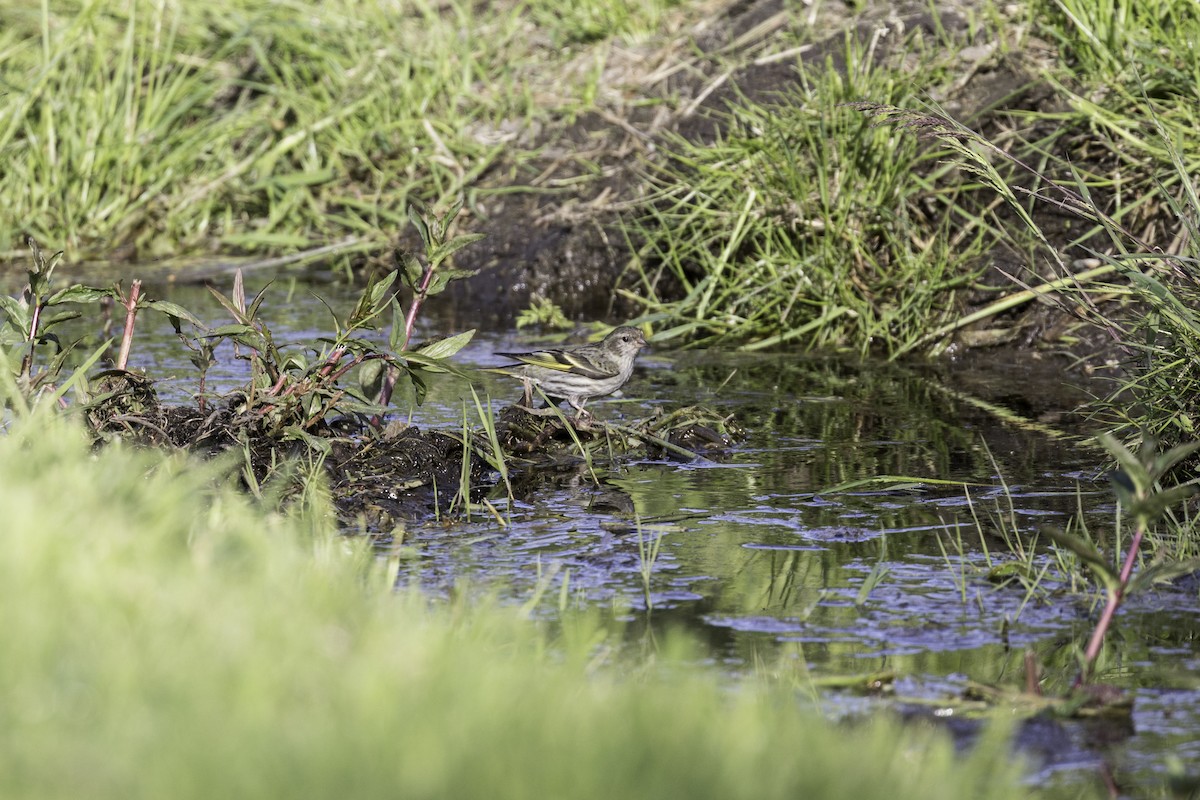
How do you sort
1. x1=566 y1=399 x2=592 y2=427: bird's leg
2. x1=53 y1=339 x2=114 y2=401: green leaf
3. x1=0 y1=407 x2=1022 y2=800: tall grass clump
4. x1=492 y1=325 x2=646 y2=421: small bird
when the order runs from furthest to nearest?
x1=492 y1=325 x2=646 y2=421: small bird
x1=566 y1=399 x2=592 y2=427: bird's leg
x1=53 y1=339 x2=114 y2=401: green leaf
x1=0 y1=407 x2=1022 y2=800: tall grass clump

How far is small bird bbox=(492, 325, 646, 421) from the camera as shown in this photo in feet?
20.7

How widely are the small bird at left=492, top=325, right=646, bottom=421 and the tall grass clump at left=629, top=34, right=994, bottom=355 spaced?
0.61 m

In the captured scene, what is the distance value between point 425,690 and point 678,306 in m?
5.61

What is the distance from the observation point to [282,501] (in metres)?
4.72

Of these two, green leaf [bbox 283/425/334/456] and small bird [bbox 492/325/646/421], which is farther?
small bird [bbox 492/325/646/421]

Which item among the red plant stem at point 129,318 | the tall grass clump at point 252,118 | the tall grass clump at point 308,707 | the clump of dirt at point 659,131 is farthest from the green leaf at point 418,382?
the tall grass clump at point 252,118

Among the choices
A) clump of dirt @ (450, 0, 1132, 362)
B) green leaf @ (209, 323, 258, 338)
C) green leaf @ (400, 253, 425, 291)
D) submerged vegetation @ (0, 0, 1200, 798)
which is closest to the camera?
submerged vegetation @ (0, 0, 1200, 798)

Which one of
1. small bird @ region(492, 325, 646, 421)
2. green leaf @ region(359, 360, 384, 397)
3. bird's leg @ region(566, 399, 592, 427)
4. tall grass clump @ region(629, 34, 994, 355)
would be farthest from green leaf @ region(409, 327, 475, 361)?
tall grass clump @ region(629, 34, 994, 355)

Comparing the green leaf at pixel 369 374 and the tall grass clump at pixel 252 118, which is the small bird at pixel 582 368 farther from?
the tall grass clump at pixel 252 118

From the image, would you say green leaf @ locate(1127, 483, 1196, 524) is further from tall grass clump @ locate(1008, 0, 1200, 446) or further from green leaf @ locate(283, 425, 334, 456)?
tall grass clump @ locate(1008, 0, 1200, 446)

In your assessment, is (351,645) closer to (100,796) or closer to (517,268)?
(100,796)

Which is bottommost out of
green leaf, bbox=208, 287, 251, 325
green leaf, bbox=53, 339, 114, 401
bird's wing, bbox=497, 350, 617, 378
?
bird's wing, bbox=497, 350, 617, 378

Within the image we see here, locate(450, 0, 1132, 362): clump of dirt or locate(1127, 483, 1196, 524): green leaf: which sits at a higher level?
locate(450, 0, 1132, 362): clump of dirt

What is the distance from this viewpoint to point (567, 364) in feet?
21.1
